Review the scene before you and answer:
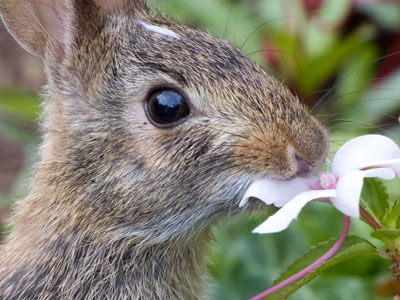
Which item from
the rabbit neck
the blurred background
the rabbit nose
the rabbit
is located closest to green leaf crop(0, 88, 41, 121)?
the blurred background

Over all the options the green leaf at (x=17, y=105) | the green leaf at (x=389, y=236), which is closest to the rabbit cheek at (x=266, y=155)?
the green leaf at (x=389, y=236)

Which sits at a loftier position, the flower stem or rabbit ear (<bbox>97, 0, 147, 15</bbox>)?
rabbit ear (<bbox>97, 0, 147, 15</bbox>)

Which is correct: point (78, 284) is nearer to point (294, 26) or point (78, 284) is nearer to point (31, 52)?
point (31, 52)

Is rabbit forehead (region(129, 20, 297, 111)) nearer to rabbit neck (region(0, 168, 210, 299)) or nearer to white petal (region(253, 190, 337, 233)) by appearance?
rabbit neck (region(0, 168, 210, 299))

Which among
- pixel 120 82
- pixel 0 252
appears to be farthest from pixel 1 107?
pixel 120 82

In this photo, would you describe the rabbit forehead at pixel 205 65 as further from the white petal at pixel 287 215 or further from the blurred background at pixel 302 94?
the white petal at pixel 287 215

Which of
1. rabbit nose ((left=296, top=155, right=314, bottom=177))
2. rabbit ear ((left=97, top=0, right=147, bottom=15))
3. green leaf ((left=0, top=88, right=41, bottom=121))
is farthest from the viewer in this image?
green leaf ((left=0, top=88, right=41, bottom=121))

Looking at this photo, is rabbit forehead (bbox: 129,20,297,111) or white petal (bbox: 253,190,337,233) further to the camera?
rabbit forehead (bbox: 129,20,297,111)
